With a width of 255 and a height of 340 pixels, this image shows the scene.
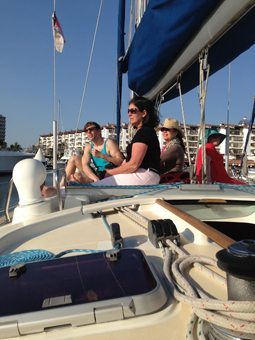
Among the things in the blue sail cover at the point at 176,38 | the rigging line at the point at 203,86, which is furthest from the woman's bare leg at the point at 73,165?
the rigging line at the point at 203,86

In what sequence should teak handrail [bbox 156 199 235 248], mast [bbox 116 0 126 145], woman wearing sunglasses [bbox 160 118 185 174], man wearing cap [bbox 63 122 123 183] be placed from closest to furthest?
teak handrail [bbox 156 199 235 248]
man wearing cap [bbox 63 122 123 183]
woman wearing sunglasses [bbox 160 118 185 174]
mast [bbox 116 0 126 145]

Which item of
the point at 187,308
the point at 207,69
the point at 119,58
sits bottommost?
the point at 187,308

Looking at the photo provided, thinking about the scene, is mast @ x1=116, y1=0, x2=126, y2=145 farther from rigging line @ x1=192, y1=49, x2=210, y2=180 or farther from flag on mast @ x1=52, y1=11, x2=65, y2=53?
rigging line @ x1=192, y1=49, x2=210, y2=180

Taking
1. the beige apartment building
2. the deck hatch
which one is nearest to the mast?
the beige apartment building

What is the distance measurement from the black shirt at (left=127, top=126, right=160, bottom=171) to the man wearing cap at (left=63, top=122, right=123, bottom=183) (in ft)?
2.06

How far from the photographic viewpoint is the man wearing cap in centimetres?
368

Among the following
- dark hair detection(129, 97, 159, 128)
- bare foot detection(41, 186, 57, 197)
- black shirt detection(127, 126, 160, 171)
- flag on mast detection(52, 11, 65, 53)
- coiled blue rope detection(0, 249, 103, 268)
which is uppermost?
flag on mast detection(52, 11, 65, 53)

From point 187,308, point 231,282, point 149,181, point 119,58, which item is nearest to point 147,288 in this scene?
point 187,308

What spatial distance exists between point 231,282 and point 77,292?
0.37 m

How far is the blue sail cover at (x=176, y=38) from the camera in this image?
2.23 meters

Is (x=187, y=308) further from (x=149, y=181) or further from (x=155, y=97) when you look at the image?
(x=155, y=97)

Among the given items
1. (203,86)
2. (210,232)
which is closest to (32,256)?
(210,232)

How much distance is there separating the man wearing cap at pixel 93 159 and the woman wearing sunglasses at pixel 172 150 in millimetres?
534

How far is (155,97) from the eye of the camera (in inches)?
164
